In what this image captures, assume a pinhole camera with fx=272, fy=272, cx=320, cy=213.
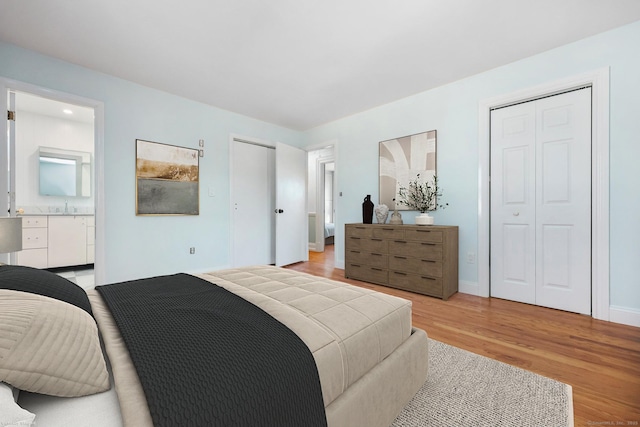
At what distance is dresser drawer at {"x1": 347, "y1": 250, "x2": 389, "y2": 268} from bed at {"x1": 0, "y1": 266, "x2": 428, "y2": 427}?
1973 millimetres

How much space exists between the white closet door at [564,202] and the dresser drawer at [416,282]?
0.96m

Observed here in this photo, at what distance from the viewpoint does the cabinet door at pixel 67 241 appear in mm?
4223

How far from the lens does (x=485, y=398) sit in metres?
1.39

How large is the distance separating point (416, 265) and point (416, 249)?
0.19 m

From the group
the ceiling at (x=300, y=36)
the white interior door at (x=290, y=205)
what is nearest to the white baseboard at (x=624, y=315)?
the ceiling at (x=300, y=36)

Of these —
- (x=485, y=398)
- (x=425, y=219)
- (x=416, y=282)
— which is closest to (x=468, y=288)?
(x=416, y=282)

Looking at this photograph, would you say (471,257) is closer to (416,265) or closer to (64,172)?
(416,265)

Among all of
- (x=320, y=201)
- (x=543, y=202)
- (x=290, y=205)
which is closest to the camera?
(x=543, y=202)

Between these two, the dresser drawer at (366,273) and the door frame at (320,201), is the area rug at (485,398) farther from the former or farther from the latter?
the door frame at (320,201)

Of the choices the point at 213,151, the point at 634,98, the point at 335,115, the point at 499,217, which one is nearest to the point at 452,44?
the point at 634,98

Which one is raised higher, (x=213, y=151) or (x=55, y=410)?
(x=213, y=151)

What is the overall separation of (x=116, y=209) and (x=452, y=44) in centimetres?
399

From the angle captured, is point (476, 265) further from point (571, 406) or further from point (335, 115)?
point (335, 115)

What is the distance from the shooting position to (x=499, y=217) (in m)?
3.01
